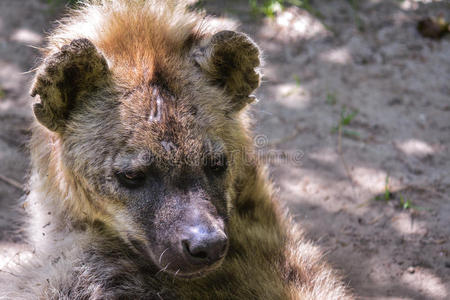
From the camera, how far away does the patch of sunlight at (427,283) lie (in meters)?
3.86

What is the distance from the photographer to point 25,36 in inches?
246

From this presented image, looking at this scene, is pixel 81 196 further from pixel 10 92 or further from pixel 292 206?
pixel 10 92

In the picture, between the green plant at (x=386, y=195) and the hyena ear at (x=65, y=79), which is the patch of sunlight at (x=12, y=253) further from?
the green plant at (x=386, y=195)

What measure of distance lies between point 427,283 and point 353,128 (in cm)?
195

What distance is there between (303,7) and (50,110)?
4.37 meters

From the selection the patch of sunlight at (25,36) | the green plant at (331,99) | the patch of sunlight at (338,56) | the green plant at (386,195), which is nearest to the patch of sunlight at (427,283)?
the green plant at (386,195)

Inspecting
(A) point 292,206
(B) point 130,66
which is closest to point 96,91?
(B) point 130,66

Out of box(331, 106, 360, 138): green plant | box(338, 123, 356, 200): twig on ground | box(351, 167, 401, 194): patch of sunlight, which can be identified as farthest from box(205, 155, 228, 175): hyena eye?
box(331, 106, 360, 138): green plant

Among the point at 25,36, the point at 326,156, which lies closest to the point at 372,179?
the point at 326,156

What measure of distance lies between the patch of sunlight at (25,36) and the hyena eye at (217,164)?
375 cm

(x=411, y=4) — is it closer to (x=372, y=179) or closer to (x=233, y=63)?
(x=372, y=179)

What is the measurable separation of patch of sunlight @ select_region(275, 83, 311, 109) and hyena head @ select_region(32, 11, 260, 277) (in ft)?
7.15

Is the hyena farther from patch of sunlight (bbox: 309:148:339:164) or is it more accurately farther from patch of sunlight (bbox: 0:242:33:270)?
patch of sunlight (bbox: 309:148:339:164)

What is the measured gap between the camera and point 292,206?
188 inches
